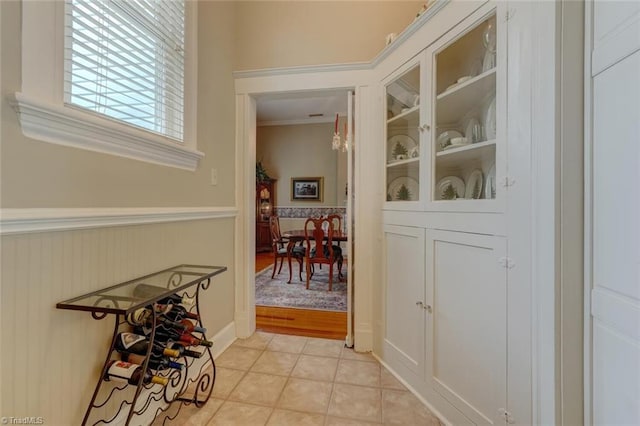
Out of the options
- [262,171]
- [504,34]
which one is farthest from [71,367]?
[262,171]

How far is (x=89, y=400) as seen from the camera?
1132mm

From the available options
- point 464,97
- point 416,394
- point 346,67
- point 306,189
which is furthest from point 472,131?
point 306,189

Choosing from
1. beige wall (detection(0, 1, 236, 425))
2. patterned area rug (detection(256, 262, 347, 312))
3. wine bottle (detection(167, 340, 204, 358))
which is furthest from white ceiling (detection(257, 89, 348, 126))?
wine bottle (detection(167, 340, 204, 358))

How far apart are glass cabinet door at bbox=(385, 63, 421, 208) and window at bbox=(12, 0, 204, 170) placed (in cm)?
131

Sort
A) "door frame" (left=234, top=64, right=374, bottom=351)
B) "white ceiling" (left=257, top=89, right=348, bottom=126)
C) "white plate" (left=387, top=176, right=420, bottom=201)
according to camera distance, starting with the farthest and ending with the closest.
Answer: "white ceiling" (left=257, top=89, right=348, bottom=126) < "door frame" (left=234, top=64, right=374, bottom=351) < "white plate" (left=387, top=176, right=420, bottom=201)

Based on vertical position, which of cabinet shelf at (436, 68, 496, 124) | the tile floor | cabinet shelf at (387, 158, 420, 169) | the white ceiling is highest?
the white ceiling

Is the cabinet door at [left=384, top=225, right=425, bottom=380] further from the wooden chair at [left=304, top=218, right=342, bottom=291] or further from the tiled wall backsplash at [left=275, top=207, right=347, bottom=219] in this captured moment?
the tiled wall backsplash at [left=275, top=207, right=347, bottom=219]

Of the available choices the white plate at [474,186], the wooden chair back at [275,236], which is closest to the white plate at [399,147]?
the white plate at [474,186]

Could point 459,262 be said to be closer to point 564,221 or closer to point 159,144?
point 564,221

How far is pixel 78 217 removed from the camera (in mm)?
1053

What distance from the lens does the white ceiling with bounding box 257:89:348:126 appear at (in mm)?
5330

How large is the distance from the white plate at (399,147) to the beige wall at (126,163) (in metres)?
1.27
